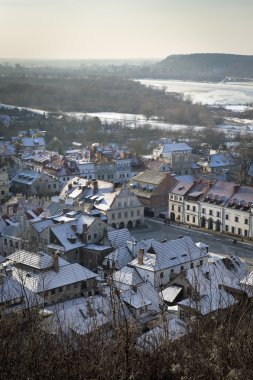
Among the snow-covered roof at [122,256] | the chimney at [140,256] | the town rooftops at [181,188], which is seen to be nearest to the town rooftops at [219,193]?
the town rooftops at [181,188]

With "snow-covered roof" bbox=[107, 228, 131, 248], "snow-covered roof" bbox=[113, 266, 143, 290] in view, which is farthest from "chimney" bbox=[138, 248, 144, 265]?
"snow-covered roof" bbox=[107, 228, 131, 248]

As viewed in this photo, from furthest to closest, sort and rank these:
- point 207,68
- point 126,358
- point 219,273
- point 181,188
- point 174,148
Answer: point 207,68, point 174,148, point 181,188, point 219,273, point 126,358

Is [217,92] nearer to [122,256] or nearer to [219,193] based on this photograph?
[219,193]

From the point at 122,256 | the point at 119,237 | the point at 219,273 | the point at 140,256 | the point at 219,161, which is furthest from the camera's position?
the point at 219,161

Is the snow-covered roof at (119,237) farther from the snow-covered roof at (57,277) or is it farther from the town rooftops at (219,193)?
the town rooftops at (219,193)

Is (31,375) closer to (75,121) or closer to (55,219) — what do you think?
(55,219)

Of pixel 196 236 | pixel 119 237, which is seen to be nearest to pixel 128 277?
pixel 119 237

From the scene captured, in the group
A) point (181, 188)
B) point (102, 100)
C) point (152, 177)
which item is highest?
point (181, 188)
